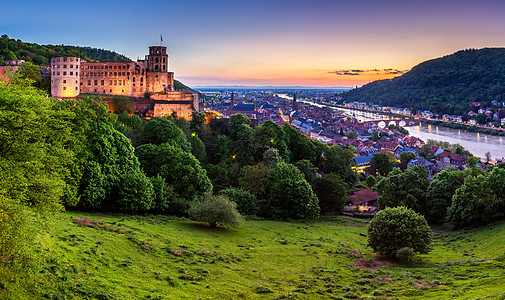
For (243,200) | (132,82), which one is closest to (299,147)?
(243,200)

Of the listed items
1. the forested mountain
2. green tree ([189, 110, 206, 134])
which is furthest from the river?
the forested mountain

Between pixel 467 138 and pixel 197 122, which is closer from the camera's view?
pixel 197 122

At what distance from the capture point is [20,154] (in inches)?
701

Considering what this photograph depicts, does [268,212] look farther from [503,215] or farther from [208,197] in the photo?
[503,215]

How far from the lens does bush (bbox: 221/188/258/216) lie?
1708 inches

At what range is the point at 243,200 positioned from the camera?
43781mm

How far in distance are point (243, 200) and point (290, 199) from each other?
5.68 m

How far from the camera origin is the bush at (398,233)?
3097 centimetres

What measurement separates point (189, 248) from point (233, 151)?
113ft

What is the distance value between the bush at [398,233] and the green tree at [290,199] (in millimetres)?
13260

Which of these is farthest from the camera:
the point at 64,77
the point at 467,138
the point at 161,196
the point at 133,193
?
the point at 467,138

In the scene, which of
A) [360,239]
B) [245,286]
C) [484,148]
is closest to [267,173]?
[360,239]

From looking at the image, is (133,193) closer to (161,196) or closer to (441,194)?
(161,196)

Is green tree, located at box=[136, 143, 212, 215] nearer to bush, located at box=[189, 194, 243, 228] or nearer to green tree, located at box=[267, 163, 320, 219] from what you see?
bush, located at box=[189, 194, 243, 228]
